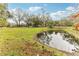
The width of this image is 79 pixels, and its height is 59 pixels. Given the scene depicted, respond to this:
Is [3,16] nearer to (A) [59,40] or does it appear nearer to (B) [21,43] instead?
(B) [21,43]

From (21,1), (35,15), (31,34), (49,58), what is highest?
(21,1)

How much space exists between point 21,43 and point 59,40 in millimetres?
332

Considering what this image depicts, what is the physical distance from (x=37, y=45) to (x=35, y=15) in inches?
10.3

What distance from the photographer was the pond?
71.1 inches

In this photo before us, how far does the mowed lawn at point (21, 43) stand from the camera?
179 cm

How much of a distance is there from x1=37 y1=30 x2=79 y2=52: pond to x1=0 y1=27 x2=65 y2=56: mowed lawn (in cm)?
4

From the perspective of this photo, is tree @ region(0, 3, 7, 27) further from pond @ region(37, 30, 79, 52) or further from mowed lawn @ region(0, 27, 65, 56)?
pond @ region(37, 30, 79, 52)

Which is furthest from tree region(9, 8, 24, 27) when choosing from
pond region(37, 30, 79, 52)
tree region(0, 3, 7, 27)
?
pond region(37, 30, 79, 52)

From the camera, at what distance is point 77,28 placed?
1829 millimetres

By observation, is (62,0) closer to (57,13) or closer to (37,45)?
(57,13)

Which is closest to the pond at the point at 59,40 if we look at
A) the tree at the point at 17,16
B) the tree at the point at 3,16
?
the tree at the point at 17,16

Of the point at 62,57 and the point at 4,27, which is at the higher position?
the point at 4,27

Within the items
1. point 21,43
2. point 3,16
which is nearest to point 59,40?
point 21,43

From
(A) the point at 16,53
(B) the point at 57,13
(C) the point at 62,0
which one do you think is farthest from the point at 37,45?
(C) the point at 62,0
